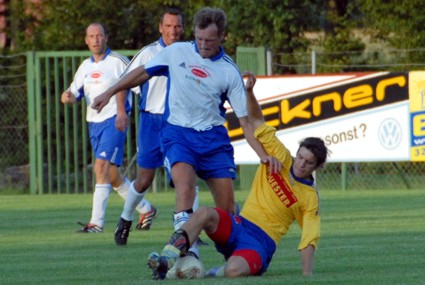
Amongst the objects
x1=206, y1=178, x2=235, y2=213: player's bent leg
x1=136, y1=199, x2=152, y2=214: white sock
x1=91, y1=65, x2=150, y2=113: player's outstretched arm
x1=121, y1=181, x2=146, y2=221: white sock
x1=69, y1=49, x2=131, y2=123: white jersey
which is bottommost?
x1=136, y1=199, x2=152, y2=214: white sock

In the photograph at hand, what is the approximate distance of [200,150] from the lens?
9.76 metres

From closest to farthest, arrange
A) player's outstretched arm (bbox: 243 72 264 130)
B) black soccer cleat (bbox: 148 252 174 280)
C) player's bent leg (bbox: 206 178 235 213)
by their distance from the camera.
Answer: black soccer cleat (bbox: 148 252 174 280) < player's outstretched arm (bbox: 243 72 264 130) < player's bent leg (bbox: 206 178 235 213)

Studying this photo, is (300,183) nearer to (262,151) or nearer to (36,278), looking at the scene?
(262,151)

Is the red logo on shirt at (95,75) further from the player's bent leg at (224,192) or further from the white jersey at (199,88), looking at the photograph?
the player's bent leg at (224,192)

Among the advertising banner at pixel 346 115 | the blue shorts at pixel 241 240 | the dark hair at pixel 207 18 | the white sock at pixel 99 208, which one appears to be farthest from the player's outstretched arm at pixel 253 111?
the advertising banner at pixel 346 115

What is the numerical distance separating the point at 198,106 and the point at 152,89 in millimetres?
2695

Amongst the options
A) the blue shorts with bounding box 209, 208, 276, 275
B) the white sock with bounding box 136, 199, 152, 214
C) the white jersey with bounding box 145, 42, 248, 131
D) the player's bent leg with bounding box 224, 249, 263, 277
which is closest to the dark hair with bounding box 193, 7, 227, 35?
the white jersey with bounding box 145, 42, 248, 131

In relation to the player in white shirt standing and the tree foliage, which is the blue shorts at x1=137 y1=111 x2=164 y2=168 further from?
the tree foliage

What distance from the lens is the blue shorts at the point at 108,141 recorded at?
14328mm

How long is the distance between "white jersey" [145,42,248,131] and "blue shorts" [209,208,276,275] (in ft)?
2.84

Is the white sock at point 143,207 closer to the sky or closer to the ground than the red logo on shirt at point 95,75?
closer to the ground

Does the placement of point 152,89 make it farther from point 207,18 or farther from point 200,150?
point 207,18

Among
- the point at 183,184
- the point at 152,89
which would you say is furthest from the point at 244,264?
the point at 152,89

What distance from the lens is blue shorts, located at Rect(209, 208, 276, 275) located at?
9109 millimetres
